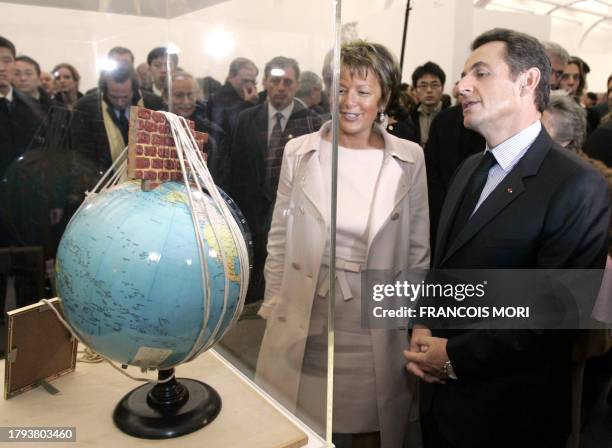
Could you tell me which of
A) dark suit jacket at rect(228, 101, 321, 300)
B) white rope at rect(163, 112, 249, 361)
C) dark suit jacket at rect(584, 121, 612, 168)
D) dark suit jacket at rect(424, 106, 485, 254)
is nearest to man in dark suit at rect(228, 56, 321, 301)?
dark suit jacket at rect(228, 101, 321, 300)

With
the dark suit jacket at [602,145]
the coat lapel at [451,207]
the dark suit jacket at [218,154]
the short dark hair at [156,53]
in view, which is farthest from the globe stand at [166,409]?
the dark suit jacket at [602,145]

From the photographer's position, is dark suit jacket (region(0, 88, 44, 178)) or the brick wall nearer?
the brick wall

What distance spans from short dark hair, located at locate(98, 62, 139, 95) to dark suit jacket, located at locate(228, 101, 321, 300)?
650 mm

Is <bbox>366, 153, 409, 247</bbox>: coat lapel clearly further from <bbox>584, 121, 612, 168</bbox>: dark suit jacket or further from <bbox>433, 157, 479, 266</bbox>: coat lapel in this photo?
<bbox>584, 121, 612, 168</bbox>: dark suit jacket

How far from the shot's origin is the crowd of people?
38.4 inches

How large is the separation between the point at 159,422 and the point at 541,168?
2.99 feet

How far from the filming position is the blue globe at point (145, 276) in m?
0.72

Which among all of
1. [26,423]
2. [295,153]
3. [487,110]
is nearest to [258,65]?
[295,153]

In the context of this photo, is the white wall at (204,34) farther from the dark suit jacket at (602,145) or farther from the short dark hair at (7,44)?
the dark suit jacket at (602,145)

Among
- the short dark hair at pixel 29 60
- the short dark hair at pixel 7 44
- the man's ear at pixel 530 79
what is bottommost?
the man's ear at pixel 530 79

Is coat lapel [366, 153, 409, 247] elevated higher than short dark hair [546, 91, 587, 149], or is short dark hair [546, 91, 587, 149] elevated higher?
short dark hair [546, 91, 587, 149]

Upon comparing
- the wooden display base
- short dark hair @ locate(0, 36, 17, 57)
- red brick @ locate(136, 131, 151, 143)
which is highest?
short dark hair @ locate(0, 36, 17, 57)

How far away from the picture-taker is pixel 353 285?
4.34 feet

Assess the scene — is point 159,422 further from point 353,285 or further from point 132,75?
point 132,75
